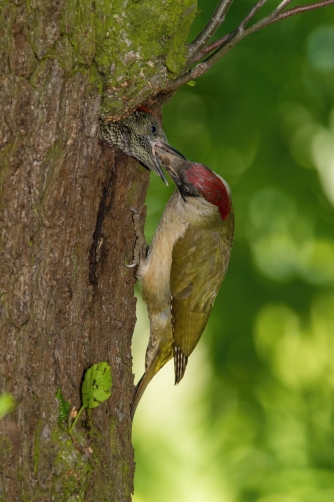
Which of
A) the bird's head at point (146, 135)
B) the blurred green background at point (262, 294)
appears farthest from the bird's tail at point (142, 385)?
the bird's head at point (146, 135)

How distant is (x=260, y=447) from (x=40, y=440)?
7.38 ft

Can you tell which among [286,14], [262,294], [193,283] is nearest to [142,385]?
[193,283]

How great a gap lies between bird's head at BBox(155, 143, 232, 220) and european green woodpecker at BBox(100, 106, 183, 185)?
7 centimetres

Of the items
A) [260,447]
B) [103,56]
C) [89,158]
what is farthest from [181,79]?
[260,447]

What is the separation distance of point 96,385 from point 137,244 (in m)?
0.93

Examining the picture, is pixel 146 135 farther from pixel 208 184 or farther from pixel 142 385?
pixel 142 385

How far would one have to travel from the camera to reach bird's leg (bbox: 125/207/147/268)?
8.96ft

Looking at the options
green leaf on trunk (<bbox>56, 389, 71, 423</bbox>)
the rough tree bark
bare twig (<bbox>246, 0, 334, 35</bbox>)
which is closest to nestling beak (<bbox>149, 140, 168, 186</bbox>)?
the rough tree bark

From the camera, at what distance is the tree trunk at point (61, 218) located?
194 cm

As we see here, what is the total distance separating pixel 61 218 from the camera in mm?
2082

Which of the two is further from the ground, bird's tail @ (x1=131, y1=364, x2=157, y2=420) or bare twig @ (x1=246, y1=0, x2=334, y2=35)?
bare twig @ (x1=246, y1=0, x2=334, y2=35)

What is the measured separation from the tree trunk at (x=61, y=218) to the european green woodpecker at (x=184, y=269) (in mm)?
978

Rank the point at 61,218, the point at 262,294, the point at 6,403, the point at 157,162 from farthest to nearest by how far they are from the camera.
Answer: the point at 262,294, the point at 157,162, the point at 61,218, the point at 6,403

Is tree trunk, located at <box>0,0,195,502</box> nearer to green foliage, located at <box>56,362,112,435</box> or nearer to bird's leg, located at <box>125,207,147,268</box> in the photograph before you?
green foliage, located at <box>56,362,112,435</box>
